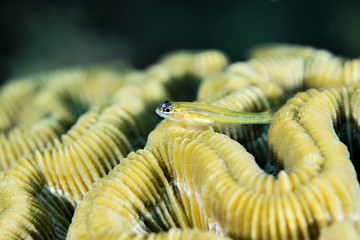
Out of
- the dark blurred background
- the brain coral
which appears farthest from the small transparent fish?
the dark blurred background

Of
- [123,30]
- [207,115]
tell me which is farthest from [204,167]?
[123,30]

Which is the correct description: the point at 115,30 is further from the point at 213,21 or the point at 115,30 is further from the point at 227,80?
the point at 227,80

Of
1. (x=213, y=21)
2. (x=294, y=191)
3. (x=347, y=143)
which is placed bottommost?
(x=347, y=143)

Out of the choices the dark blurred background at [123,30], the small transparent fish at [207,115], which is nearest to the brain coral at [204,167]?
the small transparent fish at [207,115]

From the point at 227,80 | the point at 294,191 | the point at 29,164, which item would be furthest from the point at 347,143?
the point at 29,164

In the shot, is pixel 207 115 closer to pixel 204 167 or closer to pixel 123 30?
pixel 204 167

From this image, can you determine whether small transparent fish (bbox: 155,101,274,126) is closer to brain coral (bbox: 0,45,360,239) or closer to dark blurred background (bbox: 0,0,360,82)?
brain coral (bbox: 0,45,360,239)
